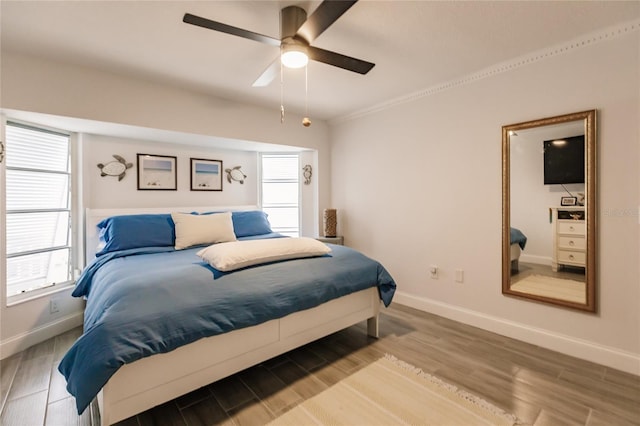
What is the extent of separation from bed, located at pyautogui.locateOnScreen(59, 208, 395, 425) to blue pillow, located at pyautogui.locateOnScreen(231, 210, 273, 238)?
729 millimetres

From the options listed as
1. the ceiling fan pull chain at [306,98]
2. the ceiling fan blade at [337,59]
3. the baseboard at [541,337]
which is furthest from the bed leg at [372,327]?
the ceiling fan blade at [337,59]

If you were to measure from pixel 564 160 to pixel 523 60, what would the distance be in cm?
93

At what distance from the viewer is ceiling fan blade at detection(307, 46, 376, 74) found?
1891mm

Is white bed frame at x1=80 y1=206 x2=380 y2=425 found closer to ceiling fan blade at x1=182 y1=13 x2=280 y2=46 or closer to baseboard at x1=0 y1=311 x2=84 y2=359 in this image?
baseboard at x1=0 y1=311 x2=84 y2=359

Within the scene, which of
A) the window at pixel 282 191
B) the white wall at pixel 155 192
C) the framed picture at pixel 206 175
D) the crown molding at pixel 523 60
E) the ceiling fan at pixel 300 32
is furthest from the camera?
the window at pixel 282 191

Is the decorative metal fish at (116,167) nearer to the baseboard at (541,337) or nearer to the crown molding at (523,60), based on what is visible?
the crown molding at (523,60)

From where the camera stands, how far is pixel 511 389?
6.34ft

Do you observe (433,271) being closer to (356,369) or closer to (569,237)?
(569,237)

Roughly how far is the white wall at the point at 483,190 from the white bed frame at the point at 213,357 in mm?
1119

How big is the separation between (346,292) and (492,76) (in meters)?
2.41

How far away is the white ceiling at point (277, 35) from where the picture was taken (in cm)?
185

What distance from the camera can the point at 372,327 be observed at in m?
2.71

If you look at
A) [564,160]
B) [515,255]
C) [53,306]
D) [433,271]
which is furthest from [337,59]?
[53,306]

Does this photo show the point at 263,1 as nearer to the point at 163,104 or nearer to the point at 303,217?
the point at 163,104
